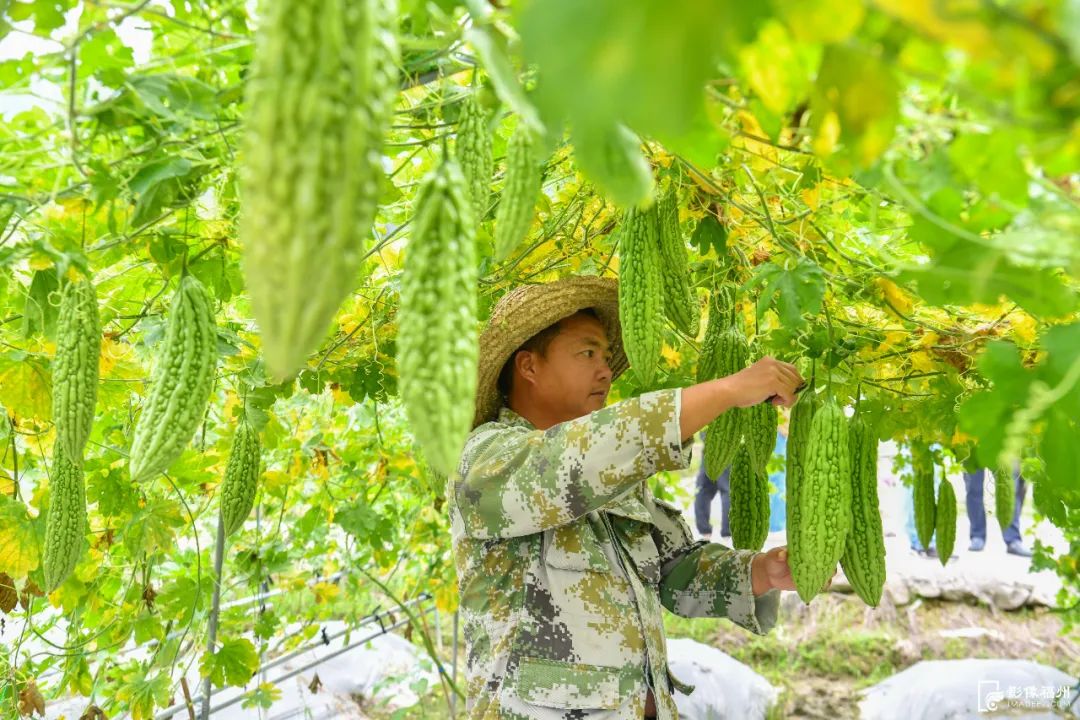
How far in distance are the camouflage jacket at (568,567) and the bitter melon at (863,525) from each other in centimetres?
44

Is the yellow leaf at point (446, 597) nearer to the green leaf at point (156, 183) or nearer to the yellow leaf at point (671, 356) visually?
the yellow leaf at point (671, 356)

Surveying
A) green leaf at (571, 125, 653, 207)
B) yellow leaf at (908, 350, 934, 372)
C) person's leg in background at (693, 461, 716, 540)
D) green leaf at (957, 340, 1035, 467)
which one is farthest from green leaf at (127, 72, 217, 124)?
person's leg in background at (693, 461, 716, 540)

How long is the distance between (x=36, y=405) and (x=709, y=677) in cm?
470

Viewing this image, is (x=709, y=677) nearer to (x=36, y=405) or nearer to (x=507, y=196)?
(x=36, y=405)

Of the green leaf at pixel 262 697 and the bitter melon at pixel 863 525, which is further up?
the bitter melon at pixel 863 525

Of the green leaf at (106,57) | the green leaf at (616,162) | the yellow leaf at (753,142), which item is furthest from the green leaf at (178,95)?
the yellow leaf at (753,142)

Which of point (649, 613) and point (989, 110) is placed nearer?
point (989, 110)

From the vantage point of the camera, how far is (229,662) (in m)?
3.54

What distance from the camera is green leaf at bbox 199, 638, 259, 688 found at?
11.6ft

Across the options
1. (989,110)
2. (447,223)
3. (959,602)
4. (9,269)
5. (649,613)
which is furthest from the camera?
(959,602)

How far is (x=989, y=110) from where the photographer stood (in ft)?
2.49

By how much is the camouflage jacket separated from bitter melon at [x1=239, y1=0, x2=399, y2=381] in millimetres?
1304

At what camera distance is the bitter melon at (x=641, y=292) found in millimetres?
1856

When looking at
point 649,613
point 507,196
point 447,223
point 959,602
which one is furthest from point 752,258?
point 959,602
